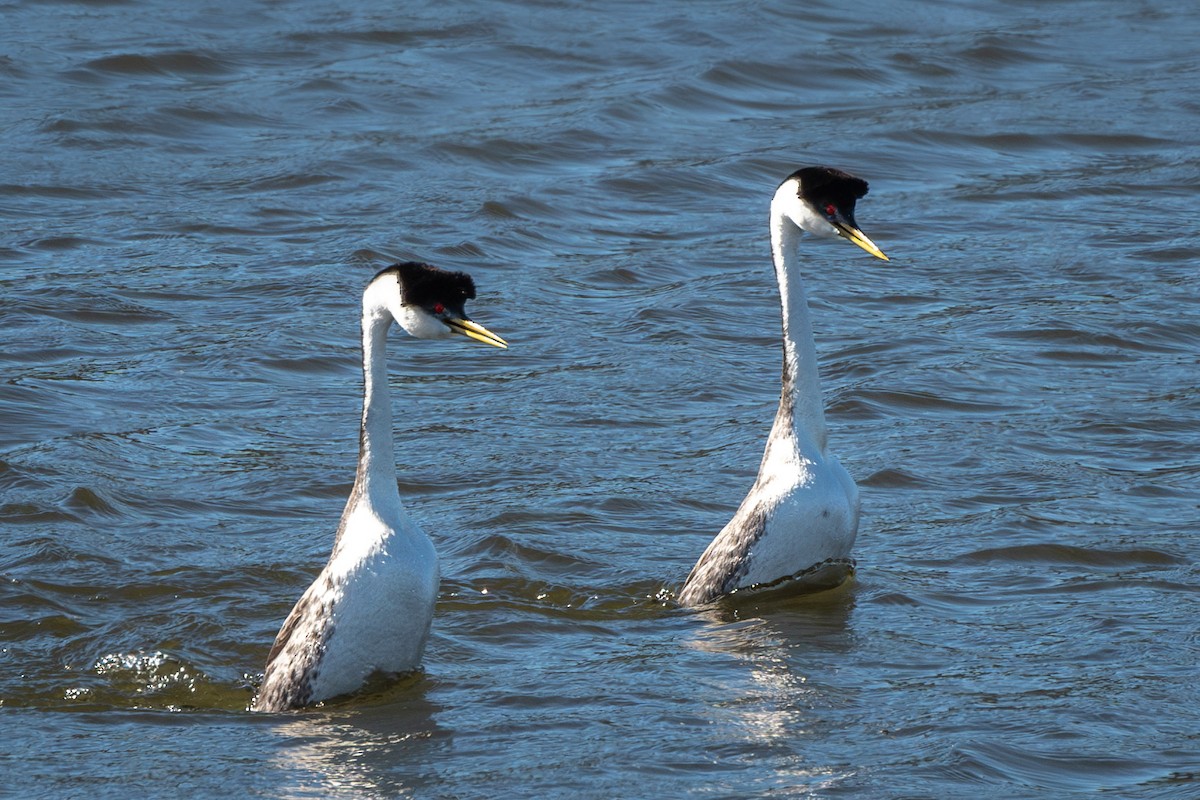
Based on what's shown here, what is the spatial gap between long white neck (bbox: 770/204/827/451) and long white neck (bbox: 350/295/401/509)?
2417 mm

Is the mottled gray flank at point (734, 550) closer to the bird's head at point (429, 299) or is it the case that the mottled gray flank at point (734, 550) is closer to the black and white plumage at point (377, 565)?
the black and white plumage at point (377, 565)

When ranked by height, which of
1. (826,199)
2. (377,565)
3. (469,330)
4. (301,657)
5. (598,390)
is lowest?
(598,390)

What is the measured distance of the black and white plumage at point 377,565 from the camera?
847cm

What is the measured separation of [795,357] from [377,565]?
2.82 m

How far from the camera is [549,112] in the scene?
2027cm

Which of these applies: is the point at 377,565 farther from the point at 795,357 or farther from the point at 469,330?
the point at 795,357

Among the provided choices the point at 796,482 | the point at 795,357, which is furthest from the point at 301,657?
the point at 795,357

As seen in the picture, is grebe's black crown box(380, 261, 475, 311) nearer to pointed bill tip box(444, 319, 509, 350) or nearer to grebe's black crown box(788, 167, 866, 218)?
pointed bill tip box(444, 319, 509, 350)

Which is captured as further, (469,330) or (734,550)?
(734,550)

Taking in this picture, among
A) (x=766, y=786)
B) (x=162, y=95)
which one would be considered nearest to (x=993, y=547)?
(x=766, y=786)

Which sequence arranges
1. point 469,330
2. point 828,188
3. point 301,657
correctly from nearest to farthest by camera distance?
point 469,330 < point 301,657 < point 828,188

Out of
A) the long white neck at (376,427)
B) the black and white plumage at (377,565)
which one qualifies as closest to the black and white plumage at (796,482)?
the black and white plumage at (377,565)

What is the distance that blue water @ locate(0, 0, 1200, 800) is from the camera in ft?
27.7

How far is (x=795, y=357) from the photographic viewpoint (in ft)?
33.8
